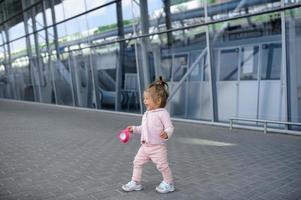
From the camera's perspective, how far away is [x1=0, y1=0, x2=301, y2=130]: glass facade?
372 inches

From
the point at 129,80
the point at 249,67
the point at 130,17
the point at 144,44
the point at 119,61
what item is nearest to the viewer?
the point at 249,67

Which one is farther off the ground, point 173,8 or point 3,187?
point 173,8

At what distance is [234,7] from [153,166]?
6.03 m

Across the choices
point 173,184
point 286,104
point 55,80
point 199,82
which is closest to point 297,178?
point 173,184

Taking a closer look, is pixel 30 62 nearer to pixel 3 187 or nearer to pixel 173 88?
pixel 173 88

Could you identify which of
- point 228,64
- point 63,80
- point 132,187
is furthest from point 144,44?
point 132,187

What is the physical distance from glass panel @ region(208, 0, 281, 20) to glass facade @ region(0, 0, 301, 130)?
0.10 ft

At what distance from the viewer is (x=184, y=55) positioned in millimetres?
12820

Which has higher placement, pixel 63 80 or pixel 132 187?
pixel 63 80

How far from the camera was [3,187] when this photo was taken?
→ 502 centimetres

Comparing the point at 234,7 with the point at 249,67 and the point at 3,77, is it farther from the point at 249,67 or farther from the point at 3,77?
the point at 3,77

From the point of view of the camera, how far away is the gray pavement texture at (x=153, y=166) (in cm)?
455

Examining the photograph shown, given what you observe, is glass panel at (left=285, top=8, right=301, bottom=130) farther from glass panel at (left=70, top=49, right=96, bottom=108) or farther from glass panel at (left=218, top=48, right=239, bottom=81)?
glass panel at (left=70, top=49, right=96, bottom=108)

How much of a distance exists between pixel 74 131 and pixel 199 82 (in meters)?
4.57
